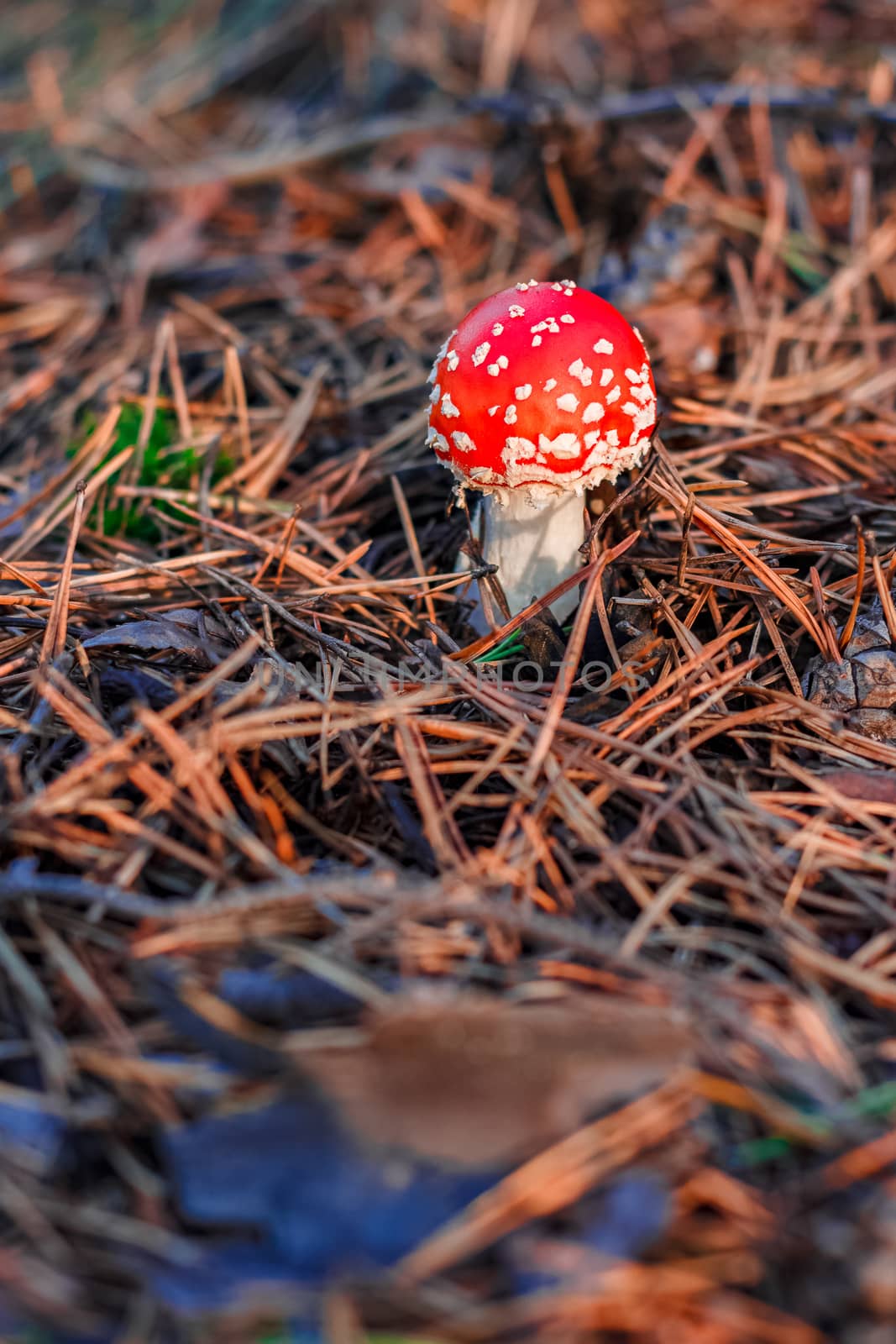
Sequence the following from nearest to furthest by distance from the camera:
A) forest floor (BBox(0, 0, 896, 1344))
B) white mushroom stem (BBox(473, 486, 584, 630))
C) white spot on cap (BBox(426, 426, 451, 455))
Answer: forest floor (BBox(0, 0, 896, 1344))
white spot on cap (BBox(426, 426, 451, 455))
white mushroom stem (BBox(473, 486, 584, 630))

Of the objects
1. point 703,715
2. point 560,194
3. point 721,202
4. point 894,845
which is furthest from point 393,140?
point 894,845

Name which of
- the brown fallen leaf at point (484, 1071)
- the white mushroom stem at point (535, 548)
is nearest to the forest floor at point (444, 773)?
the brown fallen leaf at point (484, 1071)

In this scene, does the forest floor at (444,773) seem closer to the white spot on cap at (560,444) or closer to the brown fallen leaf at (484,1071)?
the brown fallen leaf at (484,1071)

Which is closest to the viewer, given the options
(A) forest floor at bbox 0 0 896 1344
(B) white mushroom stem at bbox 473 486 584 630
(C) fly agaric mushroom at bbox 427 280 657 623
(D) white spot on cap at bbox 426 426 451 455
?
(A) forest floor at bbox 0 0 896 1344

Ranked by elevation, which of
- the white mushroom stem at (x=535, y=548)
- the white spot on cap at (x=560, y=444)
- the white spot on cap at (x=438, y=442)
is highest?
the white spot on cap at (x=438, y=442)

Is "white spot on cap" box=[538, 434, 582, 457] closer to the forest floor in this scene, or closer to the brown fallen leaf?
the forest floor

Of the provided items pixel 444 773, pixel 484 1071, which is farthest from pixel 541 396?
pixel 484 1071

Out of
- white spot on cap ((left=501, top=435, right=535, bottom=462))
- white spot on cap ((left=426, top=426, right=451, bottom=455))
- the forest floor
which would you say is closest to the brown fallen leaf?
the forest floor

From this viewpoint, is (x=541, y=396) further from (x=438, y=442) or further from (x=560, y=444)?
(x=438, y=442)
